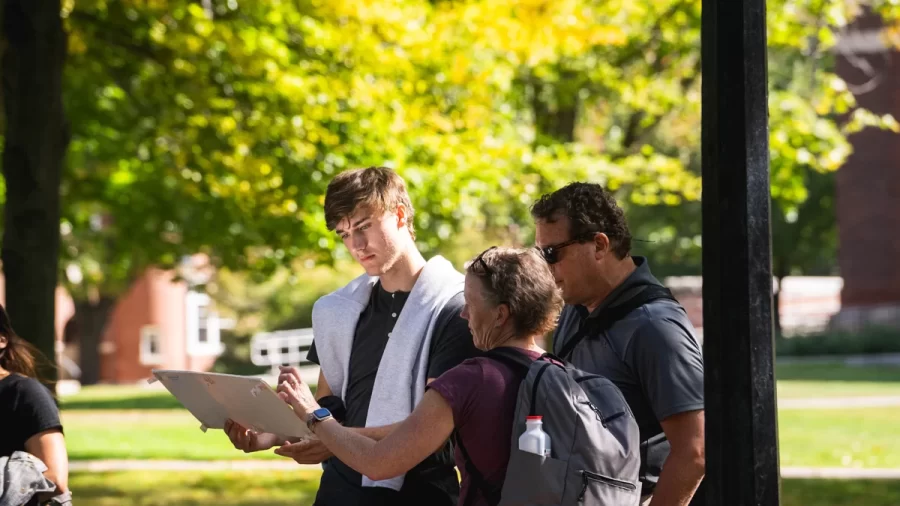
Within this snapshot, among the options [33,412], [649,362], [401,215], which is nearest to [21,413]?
[33,412]

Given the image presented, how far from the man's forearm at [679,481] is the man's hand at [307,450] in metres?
1.00

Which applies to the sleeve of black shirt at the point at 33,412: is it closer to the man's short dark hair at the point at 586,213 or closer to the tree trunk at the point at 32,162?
the man's short dark hair at the point at 586,213

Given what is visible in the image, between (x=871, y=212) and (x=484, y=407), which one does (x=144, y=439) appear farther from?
(x=871, y=212)

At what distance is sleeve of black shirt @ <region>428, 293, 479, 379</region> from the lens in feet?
12.0

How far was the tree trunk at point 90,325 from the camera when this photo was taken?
42.3 meters

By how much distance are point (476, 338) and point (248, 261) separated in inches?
460

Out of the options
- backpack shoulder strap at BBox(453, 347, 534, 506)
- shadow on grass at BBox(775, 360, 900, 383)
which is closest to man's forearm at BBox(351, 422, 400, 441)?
backpack shoulder strap at BBox(453, 347, 534, 506)

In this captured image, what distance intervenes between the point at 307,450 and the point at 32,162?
6.76m

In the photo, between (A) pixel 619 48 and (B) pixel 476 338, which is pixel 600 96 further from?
(B) pixel 476 338

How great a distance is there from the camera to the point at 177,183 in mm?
14023

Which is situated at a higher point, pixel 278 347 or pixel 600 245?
pixel 600 245

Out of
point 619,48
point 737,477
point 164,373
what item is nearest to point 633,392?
point 737,477

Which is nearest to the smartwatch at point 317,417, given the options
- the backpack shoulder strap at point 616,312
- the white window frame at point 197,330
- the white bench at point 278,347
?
the backpack shoulder strap at point 616,312

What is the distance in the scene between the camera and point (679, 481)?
336 cm
